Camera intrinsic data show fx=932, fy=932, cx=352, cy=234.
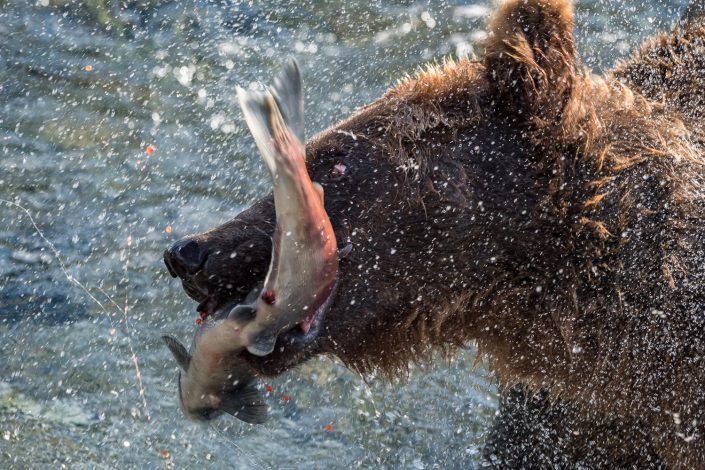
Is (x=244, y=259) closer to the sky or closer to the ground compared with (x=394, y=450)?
closer to the sky

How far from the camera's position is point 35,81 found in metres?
6.73

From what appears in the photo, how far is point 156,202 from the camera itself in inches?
227

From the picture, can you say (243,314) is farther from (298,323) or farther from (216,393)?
(216,393)

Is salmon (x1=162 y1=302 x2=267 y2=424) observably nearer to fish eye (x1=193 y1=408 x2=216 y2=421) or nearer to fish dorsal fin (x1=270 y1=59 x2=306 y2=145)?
fish eye (x1=193 y1=408 x2=216 y2=421)

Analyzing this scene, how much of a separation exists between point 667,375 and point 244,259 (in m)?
1.40

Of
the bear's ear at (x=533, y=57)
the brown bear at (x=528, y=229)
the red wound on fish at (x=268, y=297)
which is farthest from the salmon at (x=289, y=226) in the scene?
the bear's ear at (x=533, y=57)

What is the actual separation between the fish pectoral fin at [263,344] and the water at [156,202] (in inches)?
34.0

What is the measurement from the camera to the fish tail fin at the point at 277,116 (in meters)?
2.27

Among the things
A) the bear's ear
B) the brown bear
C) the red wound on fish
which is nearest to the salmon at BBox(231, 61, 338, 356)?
the red wound on fish

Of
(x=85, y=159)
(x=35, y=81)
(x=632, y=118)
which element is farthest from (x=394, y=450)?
(x=35, y=81)

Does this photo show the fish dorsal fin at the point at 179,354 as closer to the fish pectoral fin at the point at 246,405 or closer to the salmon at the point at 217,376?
the salmon at the point at 217,376

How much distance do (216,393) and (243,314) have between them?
0.37 metres

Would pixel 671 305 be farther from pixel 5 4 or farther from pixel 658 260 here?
pixel 5 4

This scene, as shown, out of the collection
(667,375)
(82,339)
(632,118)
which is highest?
(632,118)
